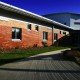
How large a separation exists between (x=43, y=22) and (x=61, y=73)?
71.1ft

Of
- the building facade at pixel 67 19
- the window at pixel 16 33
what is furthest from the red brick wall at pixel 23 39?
the building facade at pixel 67 19

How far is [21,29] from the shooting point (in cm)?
2430

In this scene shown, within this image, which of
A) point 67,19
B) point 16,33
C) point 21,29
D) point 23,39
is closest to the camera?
point 16,33

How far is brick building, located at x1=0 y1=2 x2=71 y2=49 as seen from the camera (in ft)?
68.0

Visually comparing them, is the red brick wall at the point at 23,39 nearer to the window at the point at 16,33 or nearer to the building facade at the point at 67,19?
the window at the point at 16,33

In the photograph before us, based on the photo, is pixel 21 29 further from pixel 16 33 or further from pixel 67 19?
pixel 67 19

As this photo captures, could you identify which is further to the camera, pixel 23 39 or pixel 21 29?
pixel 23 39

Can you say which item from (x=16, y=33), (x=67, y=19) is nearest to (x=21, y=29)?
(x=16, y=33)

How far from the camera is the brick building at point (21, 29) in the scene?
68.0 feet

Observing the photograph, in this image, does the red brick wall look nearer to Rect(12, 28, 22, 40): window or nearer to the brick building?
the brick building

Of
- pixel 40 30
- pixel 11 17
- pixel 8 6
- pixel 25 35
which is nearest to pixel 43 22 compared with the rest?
pixel 40 30

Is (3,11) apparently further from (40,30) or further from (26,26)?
(40,30)

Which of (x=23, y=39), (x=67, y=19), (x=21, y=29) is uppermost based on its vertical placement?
(x=67, y=19)

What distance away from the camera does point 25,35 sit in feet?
82.9
